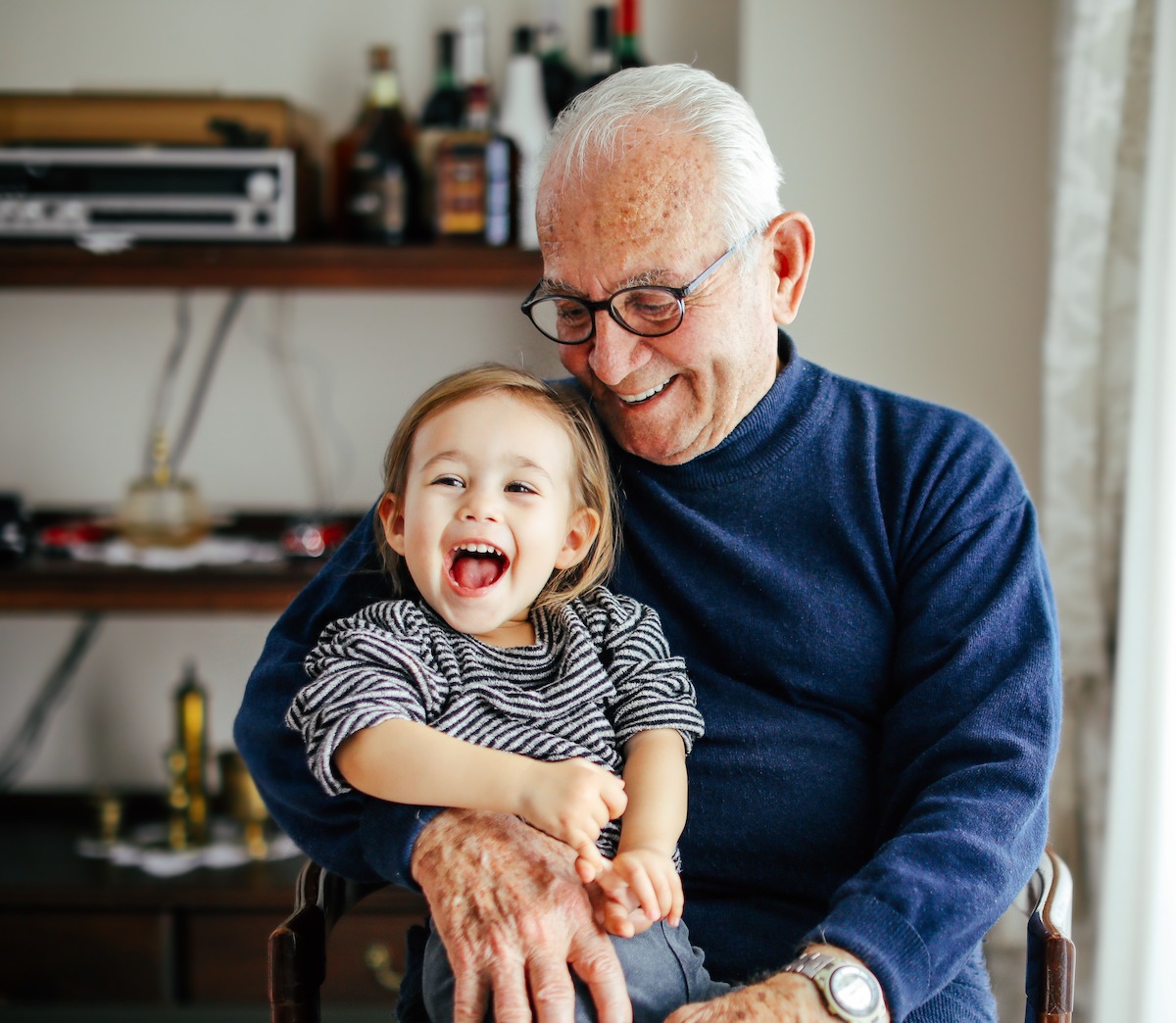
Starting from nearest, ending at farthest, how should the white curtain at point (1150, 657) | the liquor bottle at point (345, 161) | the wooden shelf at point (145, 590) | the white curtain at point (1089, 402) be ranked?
1. the white curtain at point (1150, 657)
2. the white curtain at point (1089, 402)
3. the wooden shelf at point (145, 590)
4. the liquor bottle at point (345, 161)

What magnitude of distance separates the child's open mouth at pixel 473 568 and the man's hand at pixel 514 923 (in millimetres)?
238

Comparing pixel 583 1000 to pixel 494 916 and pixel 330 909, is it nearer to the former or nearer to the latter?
pixel 494 916

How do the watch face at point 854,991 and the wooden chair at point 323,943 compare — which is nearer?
the watch face at point 854,991

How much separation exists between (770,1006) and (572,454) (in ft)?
1.93

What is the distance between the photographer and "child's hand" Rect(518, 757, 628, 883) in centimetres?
105

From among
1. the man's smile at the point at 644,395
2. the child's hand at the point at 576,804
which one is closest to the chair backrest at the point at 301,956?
the child's hand at the point at 576,804

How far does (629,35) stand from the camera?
2609mm

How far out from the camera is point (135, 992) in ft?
8.30

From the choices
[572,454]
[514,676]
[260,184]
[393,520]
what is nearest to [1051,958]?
[514,676]

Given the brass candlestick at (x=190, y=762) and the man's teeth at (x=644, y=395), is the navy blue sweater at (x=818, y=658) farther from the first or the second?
the brass candlestick at (x=190, y=762)

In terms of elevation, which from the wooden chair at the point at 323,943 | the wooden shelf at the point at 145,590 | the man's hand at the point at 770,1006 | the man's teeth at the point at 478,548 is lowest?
the wooden shelf at the point at 145,590

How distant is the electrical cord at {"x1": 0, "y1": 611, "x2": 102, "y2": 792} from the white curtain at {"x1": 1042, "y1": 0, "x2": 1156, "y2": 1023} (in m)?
2.24

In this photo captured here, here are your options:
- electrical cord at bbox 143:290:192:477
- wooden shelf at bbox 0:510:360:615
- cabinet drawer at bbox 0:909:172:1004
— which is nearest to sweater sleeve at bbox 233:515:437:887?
wooden shelf at bbox 0:510:360:615

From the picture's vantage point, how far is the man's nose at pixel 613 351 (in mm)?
1340
